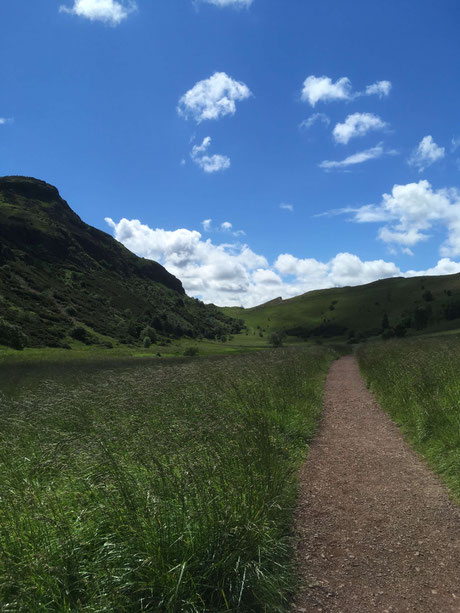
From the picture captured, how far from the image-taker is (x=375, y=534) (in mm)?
4477

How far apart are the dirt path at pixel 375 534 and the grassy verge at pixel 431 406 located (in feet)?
1.15

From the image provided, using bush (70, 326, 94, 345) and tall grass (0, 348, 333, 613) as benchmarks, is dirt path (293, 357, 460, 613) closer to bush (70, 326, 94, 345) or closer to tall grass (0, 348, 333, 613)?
tall grass (0, 348, 333, 613)

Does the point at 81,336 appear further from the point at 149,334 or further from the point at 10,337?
the point at 10,337

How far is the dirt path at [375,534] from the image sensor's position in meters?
3.44

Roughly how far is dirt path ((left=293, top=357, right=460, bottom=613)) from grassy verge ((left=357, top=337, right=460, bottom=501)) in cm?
35

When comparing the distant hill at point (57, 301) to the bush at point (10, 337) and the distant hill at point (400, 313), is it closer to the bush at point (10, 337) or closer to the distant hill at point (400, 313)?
the bush at point (10, 337)

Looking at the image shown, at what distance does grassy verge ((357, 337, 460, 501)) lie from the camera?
21.1 ft

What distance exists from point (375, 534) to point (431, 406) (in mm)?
4659

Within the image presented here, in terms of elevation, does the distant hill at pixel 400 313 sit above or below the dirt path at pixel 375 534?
above

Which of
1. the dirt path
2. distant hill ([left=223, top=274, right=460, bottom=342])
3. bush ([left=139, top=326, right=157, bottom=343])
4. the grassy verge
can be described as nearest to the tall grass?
the dirt path

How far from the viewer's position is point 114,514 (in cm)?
352

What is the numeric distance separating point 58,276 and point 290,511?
601ft

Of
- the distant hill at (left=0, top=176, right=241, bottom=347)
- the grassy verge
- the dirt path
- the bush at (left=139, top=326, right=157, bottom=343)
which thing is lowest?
the dirt path

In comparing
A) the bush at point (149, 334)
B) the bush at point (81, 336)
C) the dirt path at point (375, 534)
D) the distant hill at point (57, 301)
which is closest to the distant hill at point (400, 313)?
the distant hill at point (57, 301)
